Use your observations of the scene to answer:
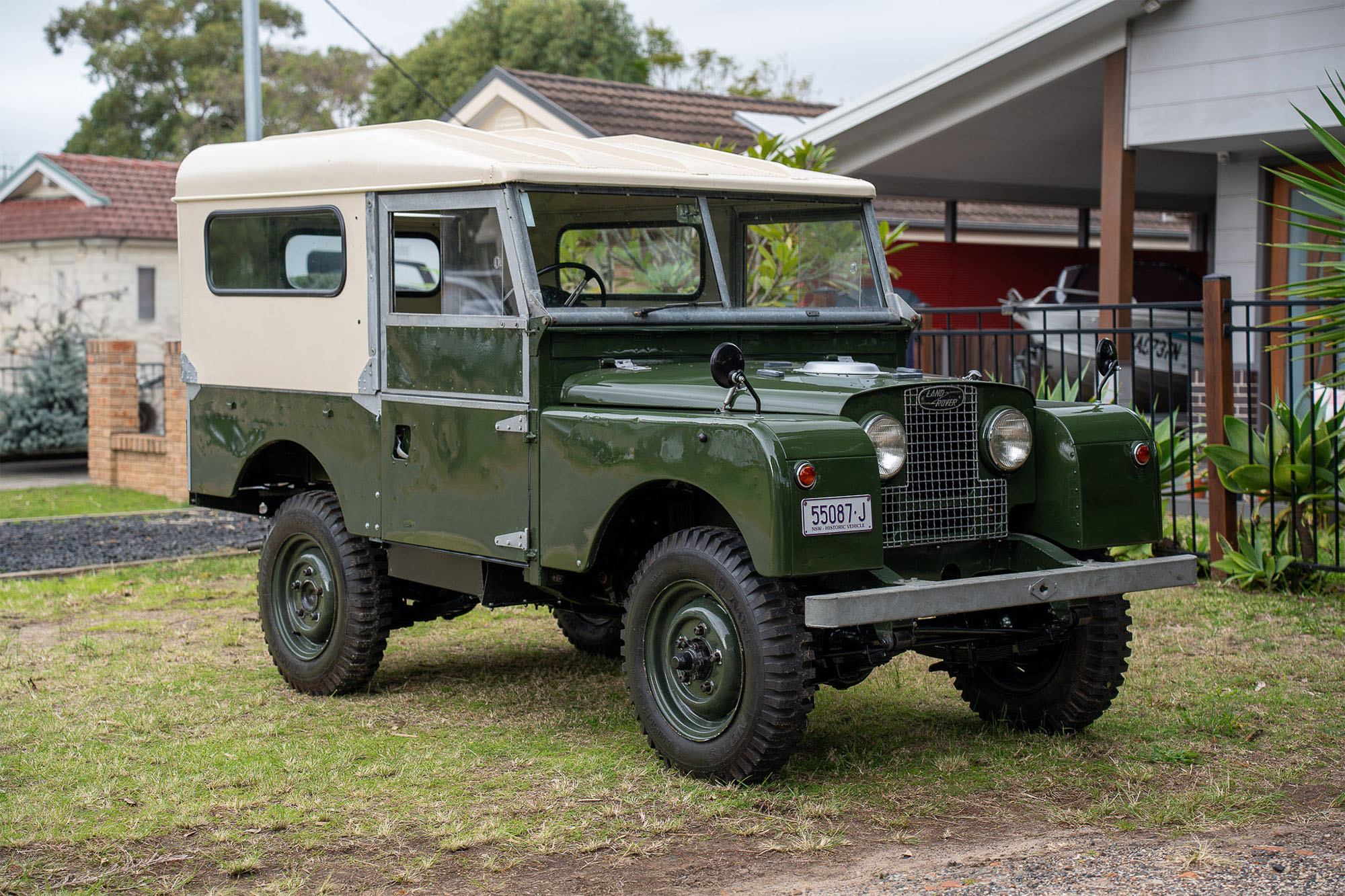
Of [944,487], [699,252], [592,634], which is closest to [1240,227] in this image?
[592,634]

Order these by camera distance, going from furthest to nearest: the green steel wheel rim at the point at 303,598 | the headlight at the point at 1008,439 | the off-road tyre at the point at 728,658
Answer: the green steel wheel rim at the point at 303,598, the headlight at the point at 1008,439, the off-road tyre at the point at 728,658

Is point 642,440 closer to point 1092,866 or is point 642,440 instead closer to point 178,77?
point 1092,866

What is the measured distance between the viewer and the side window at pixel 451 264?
566 centimetres

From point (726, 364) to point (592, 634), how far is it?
9.76 ft

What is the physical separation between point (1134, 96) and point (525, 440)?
27.4 feet

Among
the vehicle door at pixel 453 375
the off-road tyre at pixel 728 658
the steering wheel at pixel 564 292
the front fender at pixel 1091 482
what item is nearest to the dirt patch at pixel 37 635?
the vehicle door at pixel 453 375

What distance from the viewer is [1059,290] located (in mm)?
14836

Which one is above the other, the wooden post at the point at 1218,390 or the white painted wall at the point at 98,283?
the white painted wall at the point at 98,283

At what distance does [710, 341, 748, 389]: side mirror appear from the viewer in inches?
185

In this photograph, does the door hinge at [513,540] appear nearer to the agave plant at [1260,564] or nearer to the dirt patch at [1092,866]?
the dirt patch at [1092,866]

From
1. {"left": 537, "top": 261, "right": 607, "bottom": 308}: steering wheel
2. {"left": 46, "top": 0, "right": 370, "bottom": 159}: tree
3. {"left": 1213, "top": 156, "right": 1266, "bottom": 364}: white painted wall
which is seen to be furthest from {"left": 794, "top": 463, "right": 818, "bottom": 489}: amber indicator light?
{"left": 46, "top": 0, "right": 370, "bottom": 159}: tree

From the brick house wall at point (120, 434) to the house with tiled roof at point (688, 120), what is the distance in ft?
16.2

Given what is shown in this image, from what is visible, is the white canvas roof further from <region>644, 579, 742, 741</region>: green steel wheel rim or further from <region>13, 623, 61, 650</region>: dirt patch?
<region>13, 623, 61, 650</region>: dirt patch

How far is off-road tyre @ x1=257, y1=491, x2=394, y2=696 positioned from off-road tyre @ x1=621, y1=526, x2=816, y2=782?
1603 millimetres
